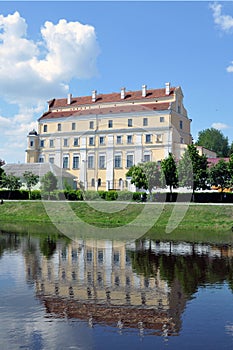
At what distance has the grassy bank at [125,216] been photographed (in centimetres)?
3177

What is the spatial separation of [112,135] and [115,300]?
52.3m

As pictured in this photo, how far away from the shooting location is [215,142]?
338 feet

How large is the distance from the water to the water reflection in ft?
0.09

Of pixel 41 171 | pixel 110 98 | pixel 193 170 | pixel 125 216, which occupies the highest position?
pixel 110 98

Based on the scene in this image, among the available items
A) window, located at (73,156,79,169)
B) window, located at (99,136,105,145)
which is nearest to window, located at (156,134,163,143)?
window, located at (99,136,105,145)

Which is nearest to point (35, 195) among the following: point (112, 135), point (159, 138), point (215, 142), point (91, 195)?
point (91, 195)

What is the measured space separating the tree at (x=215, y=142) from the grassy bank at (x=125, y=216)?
6291cm

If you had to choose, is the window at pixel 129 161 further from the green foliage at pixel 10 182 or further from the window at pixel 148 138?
the green foliage at pixel 10 182

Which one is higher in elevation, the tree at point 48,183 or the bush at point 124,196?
the tree at point 48,183

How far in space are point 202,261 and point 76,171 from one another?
47494 millimetres

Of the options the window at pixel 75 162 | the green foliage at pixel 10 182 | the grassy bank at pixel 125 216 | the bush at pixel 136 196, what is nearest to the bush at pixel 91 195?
the grassy bank at pixel 125 216

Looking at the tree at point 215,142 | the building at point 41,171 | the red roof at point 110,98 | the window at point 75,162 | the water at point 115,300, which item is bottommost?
the water at point 115,300

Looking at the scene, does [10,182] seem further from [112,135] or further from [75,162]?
[112,135]

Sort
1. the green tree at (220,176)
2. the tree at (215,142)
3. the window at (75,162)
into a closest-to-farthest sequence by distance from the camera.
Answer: the green tree at (220,176)
the window at (75,162)
the tree at (215,142)
